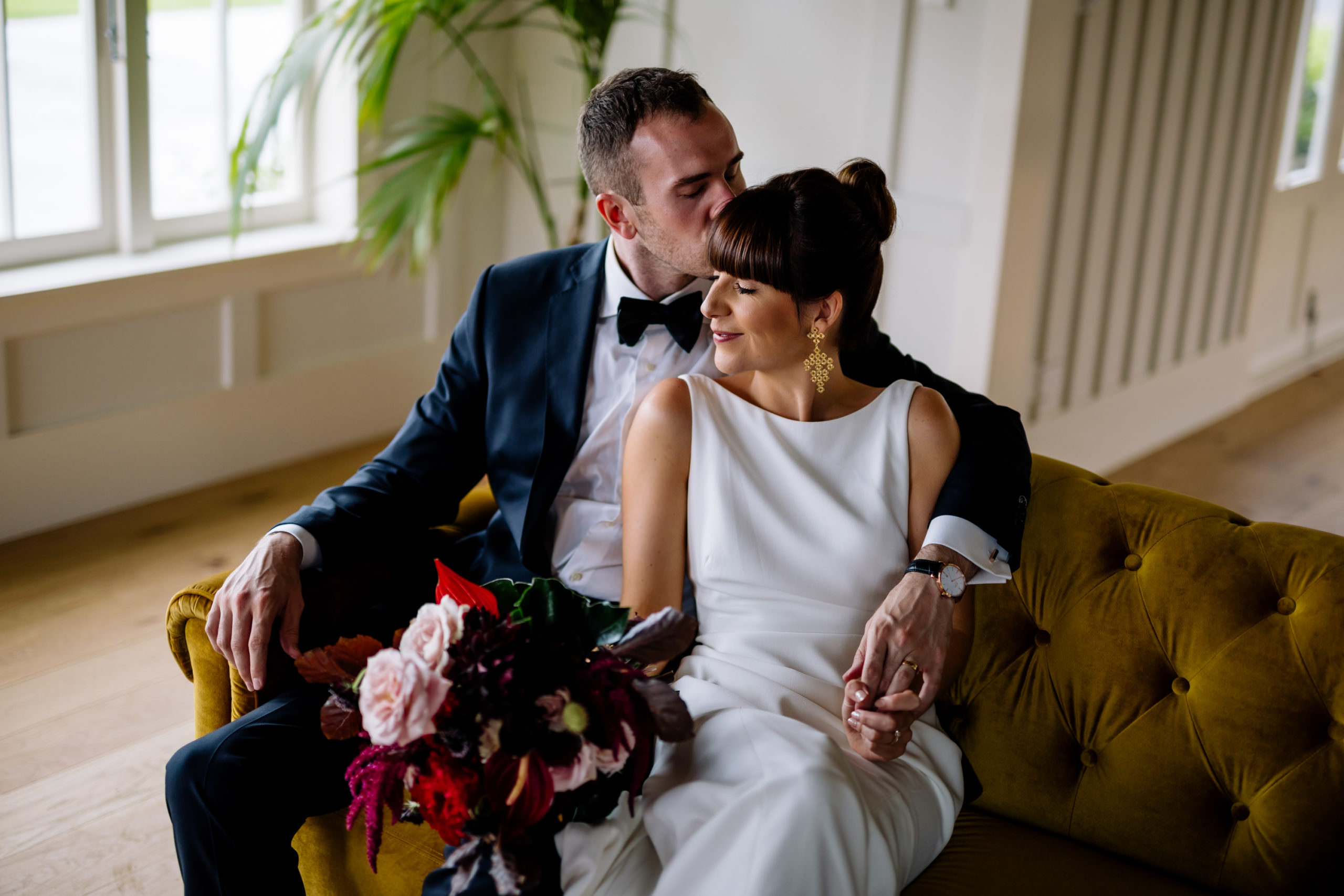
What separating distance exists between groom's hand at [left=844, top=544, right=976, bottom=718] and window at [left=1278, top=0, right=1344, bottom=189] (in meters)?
4.60

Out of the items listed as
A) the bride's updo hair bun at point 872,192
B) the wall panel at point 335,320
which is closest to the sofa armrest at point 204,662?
the bride's updo hair bun at point 872,192

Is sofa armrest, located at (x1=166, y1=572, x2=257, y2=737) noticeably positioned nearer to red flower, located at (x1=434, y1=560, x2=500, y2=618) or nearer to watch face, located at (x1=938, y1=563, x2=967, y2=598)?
red flower, located at (x1=434, y1=560, x2=500, y2=618)

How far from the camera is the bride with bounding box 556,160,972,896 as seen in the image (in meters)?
1.60

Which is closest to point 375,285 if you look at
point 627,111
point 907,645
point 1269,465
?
point 627,111

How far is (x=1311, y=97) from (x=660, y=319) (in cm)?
479

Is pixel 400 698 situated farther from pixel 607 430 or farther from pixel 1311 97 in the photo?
pixel 1311 97

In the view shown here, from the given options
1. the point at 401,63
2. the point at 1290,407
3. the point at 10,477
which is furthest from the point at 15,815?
the point at 1290,407

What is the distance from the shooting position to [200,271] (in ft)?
A: 11.9

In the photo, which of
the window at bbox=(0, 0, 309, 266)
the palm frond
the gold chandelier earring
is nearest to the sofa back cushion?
the gold chandelier earring

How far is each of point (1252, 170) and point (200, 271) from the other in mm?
3940

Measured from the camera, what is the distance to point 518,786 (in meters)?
1.27

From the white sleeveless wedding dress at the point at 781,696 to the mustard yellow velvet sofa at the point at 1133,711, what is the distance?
12 centimetres

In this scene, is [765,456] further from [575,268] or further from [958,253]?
[958,253]

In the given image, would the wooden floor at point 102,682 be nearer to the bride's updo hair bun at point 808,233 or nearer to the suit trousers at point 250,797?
the suit trousers at point 250,797
